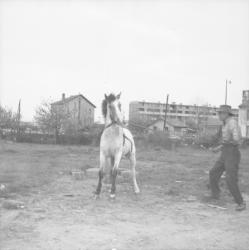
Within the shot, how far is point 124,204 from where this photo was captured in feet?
25.1

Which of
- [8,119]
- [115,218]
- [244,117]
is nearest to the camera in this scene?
[115,218]

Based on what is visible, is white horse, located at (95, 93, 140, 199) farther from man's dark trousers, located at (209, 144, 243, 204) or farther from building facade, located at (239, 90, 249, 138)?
building facade, located at (239, 90, 249, 138)

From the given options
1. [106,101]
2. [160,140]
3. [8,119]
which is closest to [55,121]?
[8,119]

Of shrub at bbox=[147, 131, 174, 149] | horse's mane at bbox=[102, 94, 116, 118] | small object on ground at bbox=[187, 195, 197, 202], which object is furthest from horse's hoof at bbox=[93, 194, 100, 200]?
shrub at bbox=[147, 131, 174, 149]

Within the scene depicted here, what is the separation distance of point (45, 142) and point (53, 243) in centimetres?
3086

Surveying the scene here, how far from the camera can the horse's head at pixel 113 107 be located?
323 inches

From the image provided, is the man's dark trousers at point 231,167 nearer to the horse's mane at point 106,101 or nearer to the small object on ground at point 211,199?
the small object on ground at point 211,199

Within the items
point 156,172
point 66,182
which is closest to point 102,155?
point 66,182

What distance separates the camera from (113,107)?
8.20m

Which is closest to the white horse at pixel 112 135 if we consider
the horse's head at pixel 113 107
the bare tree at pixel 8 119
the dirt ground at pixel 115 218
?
the horse's head at pixel 113 107

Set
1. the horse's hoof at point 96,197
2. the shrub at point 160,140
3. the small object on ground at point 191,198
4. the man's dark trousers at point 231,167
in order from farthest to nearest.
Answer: the shrub at point 160,140
the small object on ground at point 191,198
the horse's hoof at point 96,197
the man's dark trousers at point 231,167

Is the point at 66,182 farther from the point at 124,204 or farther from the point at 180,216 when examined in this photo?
the point at 180,216

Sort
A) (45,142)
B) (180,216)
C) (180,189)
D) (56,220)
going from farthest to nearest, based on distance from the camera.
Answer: (45,142)
(180,189)
(180,216)
(56,220)

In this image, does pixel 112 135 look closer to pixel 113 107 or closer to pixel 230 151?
pixel 113 107
